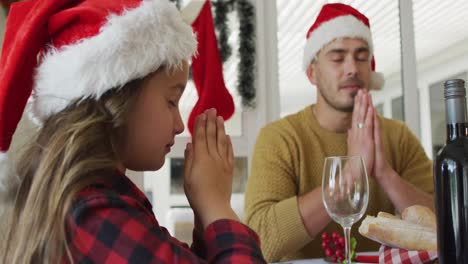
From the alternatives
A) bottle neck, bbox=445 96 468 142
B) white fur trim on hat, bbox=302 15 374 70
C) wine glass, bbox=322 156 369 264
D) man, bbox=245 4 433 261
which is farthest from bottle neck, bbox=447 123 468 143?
white fur trim on hat, bbox=302 15 374 70

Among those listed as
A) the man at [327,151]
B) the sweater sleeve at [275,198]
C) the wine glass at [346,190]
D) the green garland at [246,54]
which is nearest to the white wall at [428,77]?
the green garland at [246,54]

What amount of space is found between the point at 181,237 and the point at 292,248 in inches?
31.5

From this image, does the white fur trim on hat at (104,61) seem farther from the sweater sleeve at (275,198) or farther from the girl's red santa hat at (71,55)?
the sweater sleeve at (275,198)

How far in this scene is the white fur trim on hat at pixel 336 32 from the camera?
5.95 feet

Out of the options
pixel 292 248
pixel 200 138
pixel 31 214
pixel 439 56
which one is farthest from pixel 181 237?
pixel 439 56

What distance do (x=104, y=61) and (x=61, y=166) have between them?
16cm

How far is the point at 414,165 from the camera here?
5.69 ft

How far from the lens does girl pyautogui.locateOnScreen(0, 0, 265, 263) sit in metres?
0.62

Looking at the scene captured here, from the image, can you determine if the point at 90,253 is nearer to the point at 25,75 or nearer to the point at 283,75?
the point at 25,75

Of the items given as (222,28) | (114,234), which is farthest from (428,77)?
(114,234)

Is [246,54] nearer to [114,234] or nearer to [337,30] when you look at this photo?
[337,30]

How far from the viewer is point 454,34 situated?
12.1 ft

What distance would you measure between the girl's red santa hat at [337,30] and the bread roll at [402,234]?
3.39ft

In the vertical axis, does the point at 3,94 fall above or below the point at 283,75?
below
